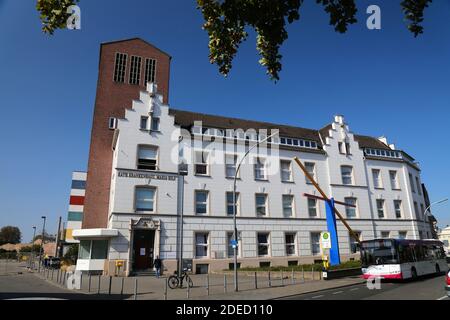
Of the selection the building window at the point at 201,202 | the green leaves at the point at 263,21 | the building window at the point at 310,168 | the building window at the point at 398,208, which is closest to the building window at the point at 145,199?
the building window at the point at 201,202

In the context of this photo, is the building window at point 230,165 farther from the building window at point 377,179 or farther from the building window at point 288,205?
the building window at point 377,179

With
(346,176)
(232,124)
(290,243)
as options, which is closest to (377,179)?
(346,176)

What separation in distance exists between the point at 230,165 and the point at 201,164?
3078mm

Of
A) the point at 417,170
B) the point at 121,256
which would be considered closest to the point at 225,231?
the point at 121,256

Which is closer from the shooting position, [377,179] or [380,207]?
[380,207]

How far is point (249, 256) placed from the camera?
3005 cm

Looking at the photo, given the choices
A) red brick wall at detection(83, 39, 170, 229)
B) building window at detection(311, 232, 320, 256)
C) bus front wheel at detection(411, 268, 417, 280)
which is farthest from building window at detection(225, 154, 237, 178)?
bus front wheel at detection(411, 268, 417, 280)

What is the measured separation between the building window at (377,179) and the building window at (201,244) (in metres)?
22.3

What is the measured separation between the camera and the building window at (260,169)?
33.3 metres

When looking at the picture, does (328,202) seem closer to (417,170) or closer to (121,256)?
(121,256)


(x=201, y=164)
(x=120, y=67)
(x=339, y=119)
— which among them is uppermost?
(x=120, y=67)

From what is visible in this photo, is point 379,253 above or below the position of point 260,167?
below

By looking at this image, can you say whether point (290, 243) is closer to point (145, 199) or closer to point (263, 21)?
point (145, 199)

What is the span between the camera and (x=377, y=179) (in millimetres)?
39844
